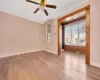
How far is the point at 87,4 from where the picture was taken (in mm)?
3973

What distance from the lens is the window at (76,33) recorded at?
24.2 ft

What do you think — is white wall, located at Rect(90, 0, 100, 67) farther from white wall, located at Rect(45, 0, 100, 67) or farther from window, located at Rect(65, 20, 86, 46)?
window, located at Rect(65, 20, 86, 46)

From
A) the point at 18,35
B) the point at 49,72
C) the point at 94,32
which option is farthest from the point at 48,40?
the point at 49,72

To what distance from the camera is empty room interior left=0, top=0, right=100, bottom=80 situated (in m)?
3.11

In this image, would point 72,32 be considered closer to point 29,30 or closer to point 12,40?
point 29,30

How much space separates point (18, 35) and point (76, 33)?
4813 mm

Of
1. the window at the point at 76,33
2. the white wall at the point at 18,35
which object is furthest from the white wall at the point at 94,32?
the white wall at the point at 18,35

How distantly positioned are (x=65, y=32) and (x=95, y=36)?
5372 millimetres

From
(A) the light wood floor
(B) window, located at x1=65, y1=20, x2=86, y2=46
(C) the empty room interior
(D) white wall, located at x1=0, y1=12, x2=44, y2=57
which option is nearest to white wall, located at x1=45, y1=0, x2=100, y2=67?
(C) the empty room interior

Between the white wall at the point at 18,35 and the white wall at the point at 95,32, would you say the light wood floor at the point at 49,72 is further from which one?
the white wall at the point at 18,35

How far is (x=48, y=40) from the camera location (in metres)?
7.97

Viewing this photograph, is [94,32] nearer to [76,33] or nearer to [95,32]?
[95,32]

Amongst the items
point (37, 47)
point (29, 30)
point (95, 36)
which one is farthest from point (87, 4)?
point (37, 47)

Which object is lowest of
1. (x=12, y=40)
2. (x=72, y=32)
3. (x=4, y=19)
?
(x=12, y=40)
